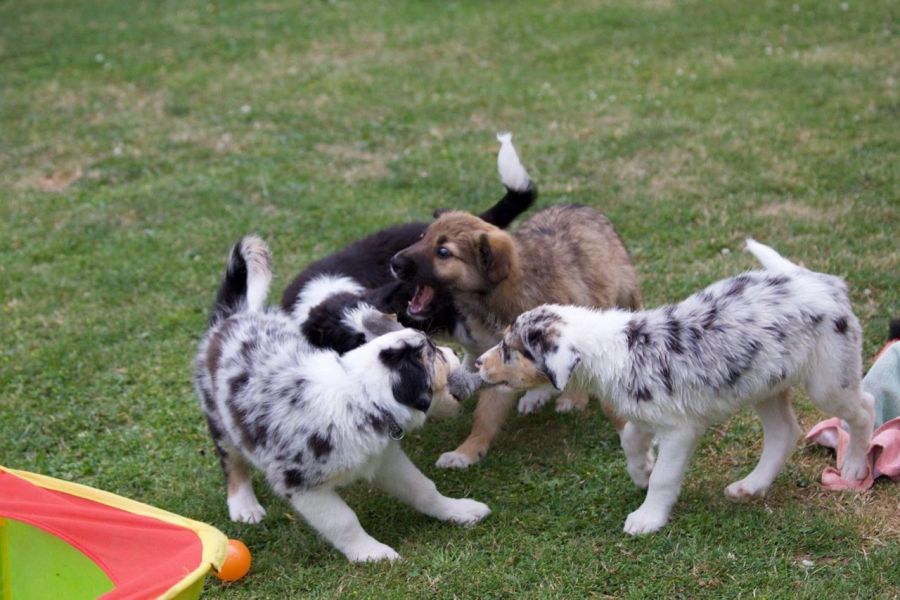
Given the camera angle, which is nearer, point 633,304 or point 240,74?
point 633,304

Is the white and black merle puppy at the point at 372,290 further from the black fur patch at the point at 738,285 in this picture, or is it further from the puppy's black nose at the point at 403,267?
the black fur patch at the point at 738,285

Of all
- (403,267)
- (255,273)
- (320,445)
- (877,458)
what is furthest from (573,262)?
(320,445)

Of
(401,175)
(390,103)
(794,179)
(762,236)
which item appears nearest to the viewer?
(762,236)

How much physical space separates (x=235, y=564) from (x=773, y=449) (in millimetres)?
2777

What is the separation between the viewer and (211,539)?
4.29 meters

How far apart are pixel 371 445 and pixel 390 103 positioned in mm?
8159

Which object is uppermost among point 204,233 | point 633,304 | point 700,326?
point 700,326

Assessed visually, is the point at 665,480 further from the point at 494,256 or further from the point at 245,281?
the point at 245,281

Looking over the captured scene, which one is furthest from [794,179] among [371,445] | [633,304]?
[371,445]

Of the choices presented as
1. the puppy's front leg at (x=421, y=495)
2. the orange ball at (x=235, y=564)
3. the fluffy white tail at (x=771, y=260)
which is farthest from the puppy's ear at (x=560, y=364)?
the orange ball at (x=235, y=564)

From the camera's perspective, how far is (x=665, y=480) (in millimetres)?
4934

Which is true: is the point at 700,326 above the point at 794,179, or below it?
above

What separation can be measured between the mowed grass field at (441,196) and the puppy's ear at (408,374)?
83cm

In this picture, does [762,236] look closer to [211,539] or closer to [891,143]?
[891,143]
